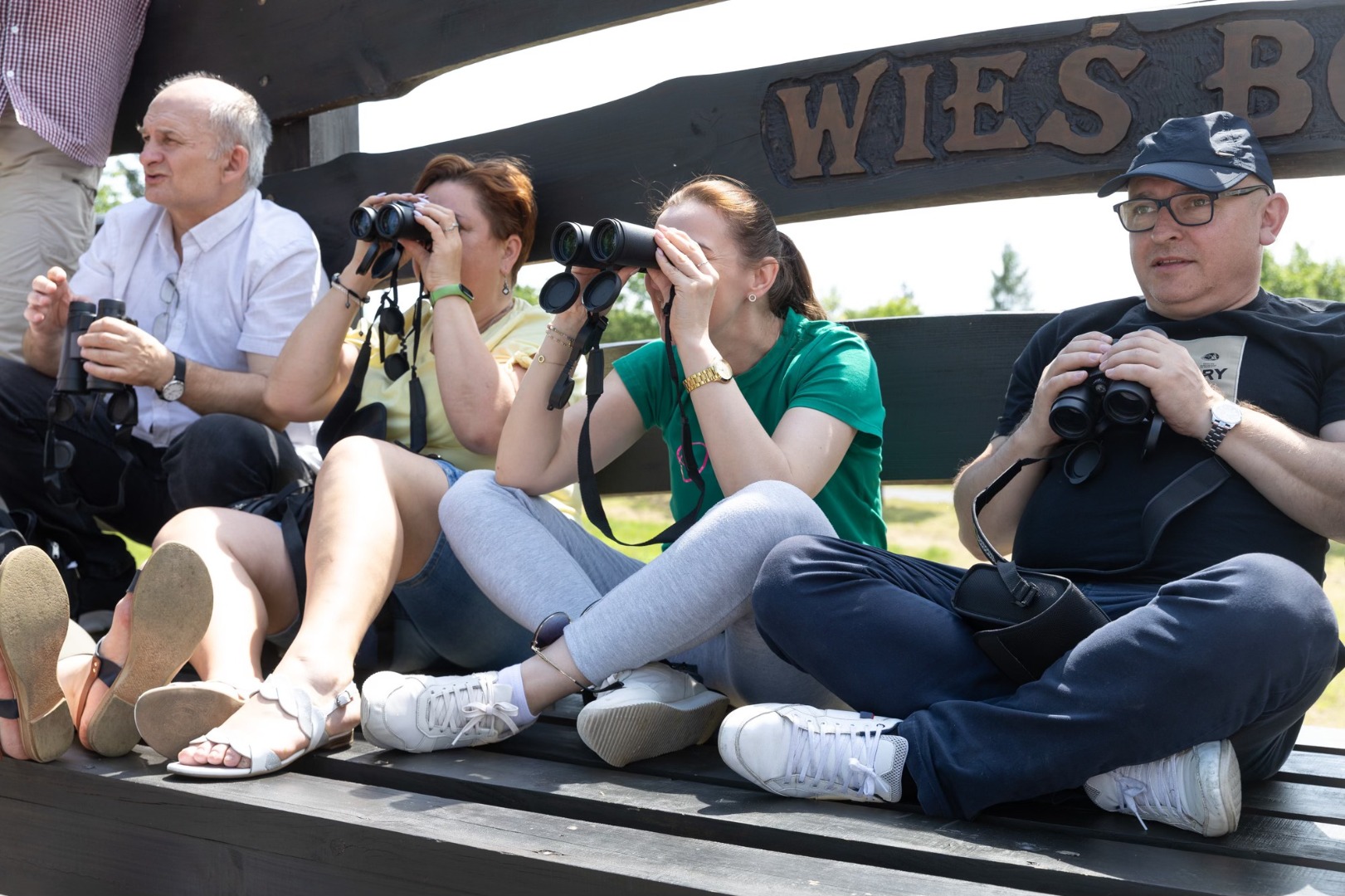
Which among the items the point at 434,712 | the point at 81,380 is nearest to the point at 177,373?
the point at 81,380

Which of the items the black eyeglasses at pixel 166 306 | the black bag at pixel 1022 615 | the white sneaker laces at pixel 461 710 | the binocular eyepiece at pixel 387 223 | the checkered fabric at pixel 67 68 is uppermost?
the checkered fabric at pixel 67 68

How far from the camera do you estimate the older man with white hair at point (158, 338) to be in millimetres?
2734

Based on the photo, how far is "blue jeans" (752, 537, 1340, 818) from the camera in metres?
1.47

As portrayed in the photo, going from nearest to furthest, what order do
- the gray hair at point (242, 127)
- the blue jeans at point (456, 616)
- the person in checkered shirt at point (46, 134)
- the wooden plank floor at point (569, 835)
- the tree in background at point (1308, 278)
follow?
the wooden plank floor at point (569, 835) < the blue jeans at point (456, 616) < the gray hair at point (242, 127) < the person in checkered shirt at point (46, 134) < the tree in background at point (1308, 278)

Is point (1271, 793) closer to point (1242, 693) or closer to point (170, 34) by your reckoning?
point (1242, 693)

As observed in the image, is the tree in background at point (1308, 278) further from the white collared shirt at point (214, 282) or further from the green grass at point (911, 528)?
the white collared shirt at point (214, 282)

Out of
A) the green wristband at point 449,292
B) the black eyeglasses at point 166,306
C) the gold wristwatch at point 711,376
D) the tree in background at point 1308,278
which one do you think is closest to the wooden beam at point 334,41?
the black eyeglasses at point 166,306

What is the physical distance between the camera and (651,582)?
1.83 metres

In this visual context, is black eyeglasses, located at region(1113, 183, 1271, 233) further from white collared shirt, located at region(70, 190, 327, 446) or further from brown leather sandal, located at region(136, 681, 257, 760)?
white collared shirt, located at region(70, 190, 327, 446)

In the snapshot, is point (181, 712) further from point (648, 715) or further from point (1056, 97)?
point (1056, 97)

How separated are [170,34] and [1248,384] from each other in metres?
3.17

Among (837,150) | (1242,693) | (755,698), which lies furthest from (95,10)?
(1242,693)

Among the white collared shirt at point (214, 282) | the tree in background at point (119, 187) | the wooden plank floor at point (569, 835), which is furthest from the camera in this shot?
the tree in background at point (119, 187)

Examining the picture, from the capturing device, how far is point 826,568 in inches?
68.4
